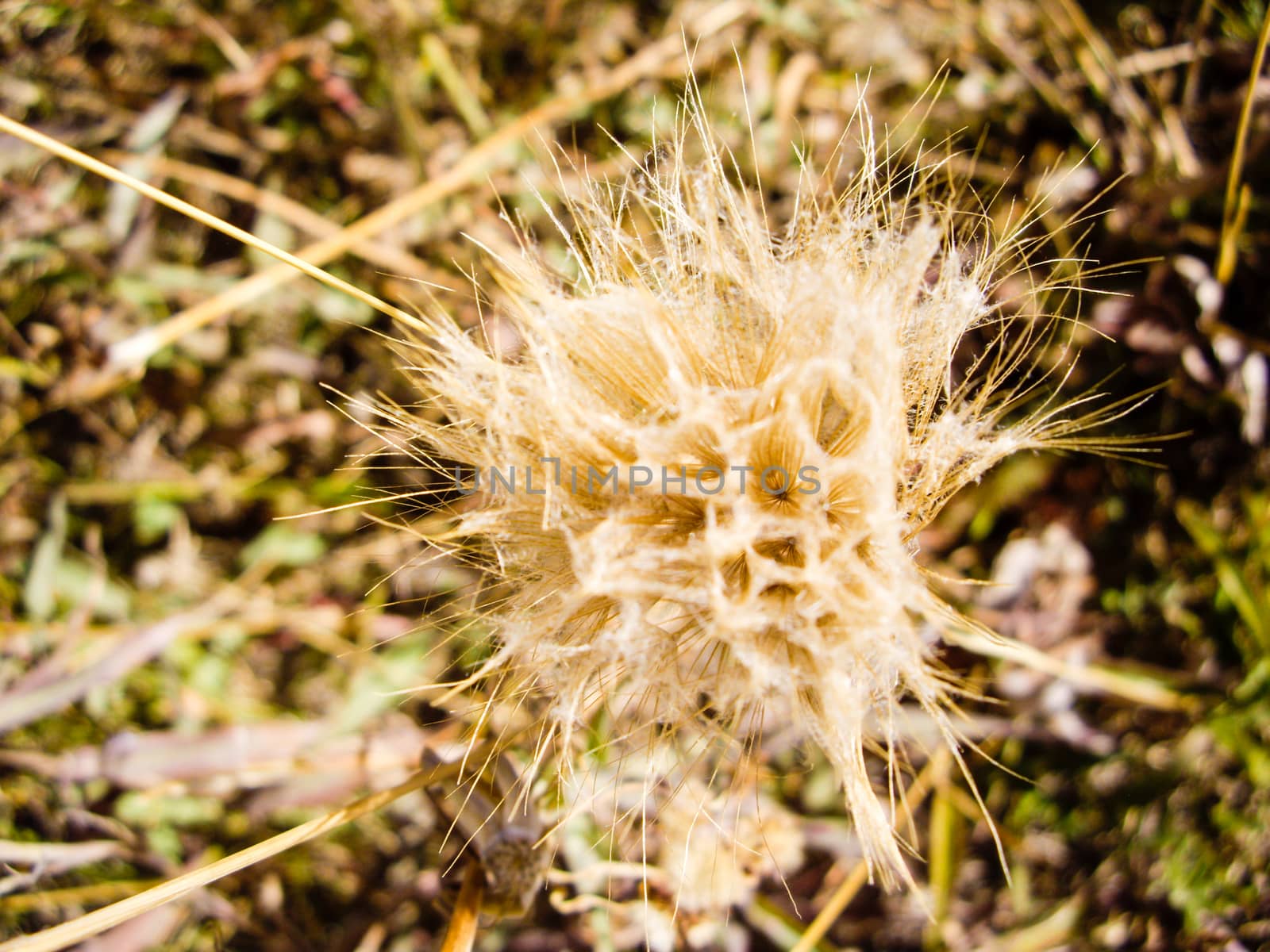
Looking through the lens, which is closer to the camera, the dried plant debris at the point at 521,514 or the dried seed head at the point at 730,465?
the dried seed head at the point at 730,465

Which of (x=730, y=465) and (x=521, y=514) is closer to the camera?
(x=730, y=465)

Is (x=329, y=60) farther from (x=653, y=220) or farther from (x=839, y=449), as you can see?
(x=839, y=449)

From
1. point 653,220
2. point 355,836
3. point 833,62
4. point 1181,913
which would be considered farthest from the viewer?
point 833,62

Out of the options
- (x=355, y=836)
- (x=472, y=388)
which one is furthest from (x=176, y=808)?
(x=472, y=388)

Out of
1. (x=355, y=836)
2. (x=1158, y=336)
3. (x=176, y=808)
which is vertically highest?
(x=1158, y=336)

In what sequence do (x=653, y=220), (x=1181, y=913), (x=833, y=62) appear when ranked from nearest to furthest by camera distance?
(x=653, y=220), (x=1181, y=913), (x=833, y=62)

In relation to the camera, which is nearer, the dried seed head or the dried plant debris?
the dried seed head

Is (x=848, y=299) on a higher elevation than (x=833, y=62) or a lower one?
lower

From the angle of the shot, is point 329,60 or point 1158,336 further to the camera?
point 329,60
